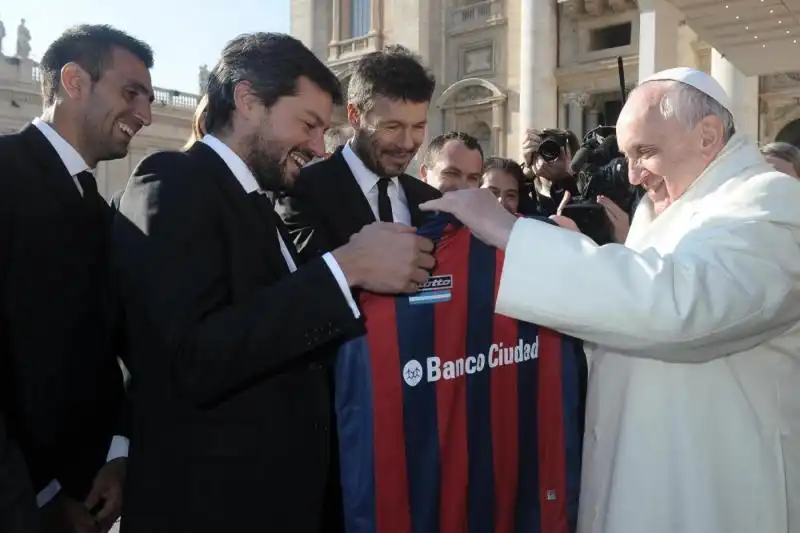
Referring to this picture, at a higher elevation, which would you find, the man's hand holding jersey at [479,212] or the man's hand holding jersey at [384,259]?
the man's hand holding jersey at [479,212]

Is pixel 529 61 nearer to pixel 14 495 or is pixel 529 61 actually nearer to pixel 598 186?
pixel 598 186

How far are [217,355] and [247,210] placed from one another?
0.41 metres

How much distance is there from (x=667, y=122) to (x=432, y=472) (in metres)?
1.16

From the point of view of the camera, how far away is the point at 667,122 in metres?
1.97

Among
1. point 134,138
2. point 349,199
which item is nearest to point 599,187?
point 349,199

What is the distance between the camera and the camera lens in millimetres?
4500

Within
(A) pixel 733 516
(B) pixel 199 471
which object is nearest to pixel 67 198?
(B) pixel 199 471

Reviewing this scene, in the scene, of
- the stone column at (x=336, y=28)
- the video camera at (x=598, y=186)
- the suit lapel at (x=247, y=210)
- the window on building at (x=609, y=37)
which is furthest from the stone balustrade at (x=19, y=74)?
the suit lapel at (x=247, y=210)

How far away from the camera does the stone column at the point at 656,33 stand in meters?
7.76

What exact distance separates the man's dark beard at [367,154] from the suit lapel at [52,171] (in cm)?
111

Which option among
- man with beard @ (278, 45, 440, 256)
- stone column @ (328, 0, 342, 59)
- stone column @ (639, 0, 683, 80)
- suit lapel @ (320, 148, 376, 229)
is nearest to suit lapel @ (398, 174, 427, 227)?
man with beard @ (278, 45, 440, 256)

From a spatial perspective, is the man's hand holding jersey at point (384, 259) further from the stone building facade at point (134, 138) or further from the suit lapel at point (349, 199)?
the stone building facade at point (134, 138)

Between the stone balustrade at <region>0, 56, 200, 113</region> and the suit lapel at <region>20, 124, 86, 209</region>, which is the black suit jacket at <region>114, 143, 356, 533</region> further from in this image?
the stone balustrade at <region>0, 56, 200, 113</region>

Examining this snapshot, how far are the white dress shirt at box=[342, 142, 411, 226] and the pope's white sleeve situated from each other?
1.11 meters
